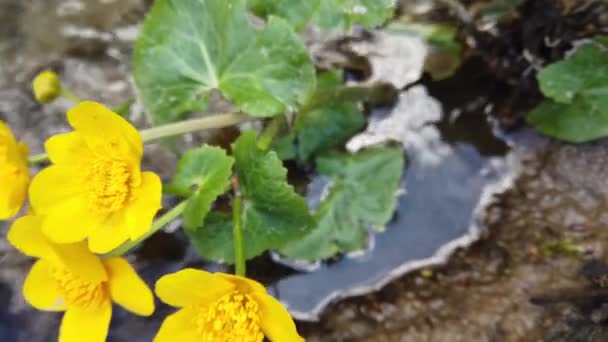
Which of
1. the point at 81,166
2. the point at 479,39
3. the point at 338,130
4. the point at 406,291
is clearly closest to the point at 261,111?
the point at 338,130

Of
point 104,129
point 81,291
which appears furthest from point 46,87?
point 81,291

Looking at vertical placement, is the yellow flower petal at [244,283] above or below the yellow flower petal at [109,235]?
above

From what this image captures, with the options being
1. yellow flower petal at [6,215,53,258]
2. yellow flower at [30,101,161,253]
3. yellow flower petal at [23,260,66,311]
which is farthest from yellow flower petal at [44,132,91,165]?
yellow flower petal at [23,260,66,311]

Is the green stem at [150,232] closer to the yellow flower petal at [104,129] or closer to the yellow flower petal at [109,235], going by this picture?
the yellow flower petal at [109,235]

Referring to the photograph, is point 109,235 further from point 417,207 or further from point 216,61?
point 417,207

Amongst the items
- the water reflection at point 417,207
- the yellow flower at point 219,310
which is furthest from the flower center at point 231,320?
the water reflection at point 417,207

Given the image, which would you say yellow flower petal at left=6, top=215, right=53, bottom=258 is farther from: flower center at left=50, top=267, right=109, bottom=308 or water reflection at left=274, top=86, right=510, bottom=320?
water reflection at left=274, top=86, right=510, bottom=320
